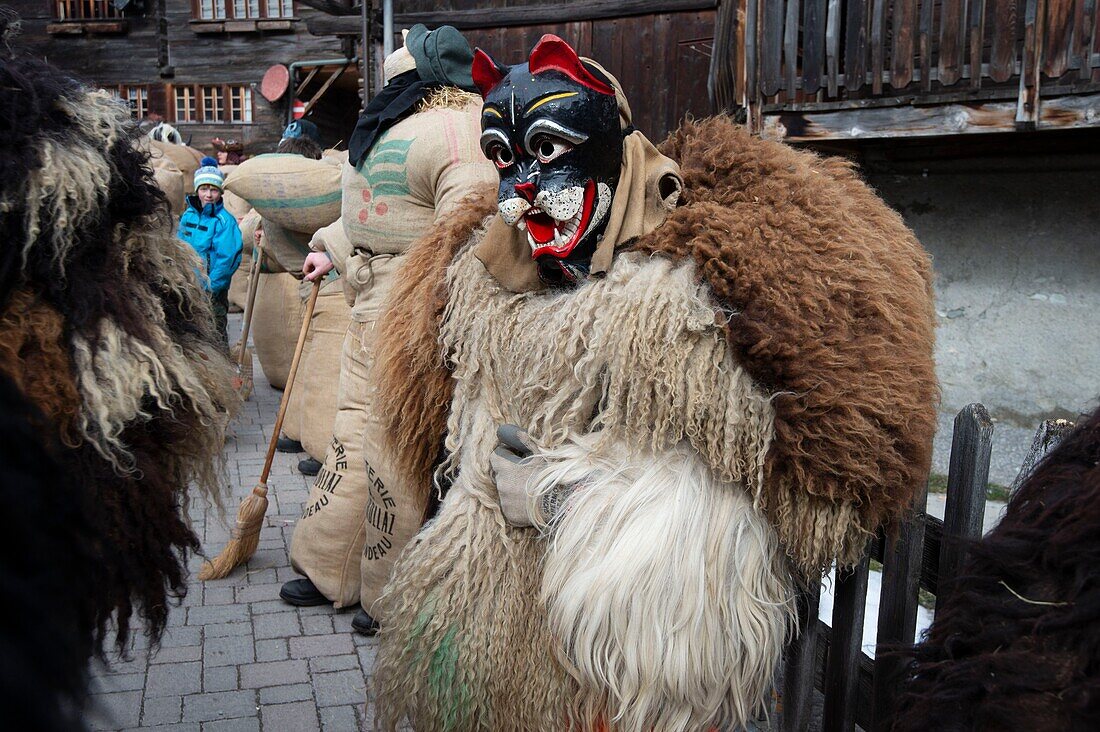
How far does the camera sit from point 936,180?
686 cm

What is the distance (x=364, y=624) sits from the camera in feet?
13.1

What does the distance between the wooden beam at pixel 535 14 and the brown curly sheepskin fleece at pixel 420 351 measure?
587cm

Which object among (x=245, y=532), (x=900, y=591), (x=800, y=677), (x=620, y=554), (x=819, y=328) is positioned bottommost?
(x=245, y=532)

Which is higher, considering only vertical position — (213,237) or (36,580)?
(36,580)

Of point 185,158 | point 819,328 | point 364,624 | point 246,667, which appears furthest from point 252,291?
point 185,158

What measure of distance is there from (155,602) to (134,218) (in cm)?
97

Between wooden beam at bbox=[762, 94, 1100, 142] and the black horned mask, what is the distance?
4.57 m

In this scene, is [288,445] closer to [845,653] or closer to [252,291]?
[252,291]

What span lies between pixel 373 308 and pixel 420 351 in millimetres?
1315

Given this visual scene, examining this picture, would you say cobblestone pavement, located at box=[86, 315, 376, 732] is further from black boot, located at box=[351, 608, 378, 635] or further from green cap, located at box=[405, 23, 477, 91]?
green cap, located at box=[405, 23, 477, 91]

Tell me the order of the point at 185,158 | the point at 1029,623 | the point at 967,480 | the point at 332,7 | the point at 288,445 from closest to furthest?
the point at 1029,623
the point at 967,480
the point at 288,445
the point at 332,7
the point at 185,158

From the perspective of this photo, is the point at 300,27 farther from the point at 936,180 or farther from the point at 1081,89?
the point at 1081,89

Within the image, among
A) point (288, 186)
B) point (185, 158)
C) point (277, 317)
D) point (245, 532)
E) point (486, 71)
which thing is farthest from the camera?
point (185, 158)

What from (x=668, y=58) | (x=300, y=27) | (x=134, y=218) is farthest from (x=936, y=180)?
(x=300, y=27)
